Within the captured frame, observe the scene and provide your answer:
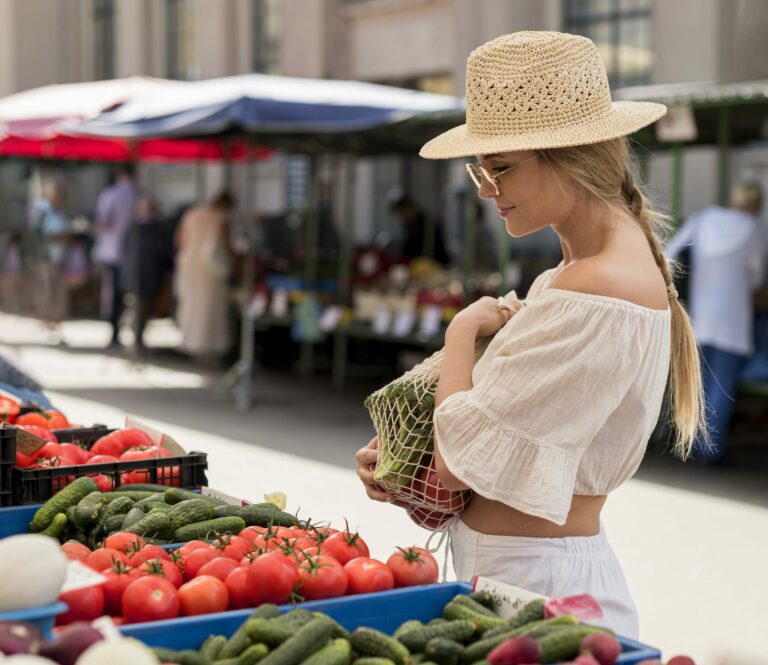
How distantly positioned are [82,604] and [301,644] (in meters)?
0.48

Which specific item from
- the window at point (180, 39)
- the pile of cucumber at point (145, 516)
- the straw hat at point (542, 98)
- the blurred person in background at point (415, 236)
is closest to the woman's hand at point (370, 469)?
the pile of cucumber at point (145, 516)

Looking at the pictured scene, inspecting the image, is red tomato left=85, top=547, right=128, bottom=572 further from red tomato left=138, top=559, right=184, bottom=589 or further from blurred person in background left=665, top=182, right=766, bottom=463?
blurred person in background left=665, top=182, right=766, bottom=463

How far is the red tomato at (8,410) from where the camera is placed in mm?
4133

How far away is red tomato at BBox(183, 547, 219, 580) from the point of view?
258 cm

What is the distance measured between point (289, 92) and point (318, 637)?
9147 millimetres

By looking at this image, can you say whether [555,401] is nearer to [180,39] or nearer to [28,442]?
[28,442]

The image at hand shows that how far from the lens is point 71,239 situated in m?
19.5

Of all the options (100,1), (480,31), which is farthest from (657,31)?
(100,1)

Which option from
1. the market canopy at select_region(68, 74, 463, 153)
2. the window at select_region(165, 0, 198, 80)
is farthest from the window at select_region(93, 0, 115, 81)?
the market canopy at select_region(68, 74, 463, 153)

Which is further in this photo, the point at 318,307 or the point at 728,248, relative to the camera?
the point at 318,307

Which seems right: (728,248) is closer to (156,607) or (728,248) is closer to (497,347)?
(497,347)

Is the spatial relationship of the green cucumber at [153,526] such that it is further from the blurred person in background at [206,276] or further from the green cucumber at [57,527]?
the blurred person in background at [206,276]

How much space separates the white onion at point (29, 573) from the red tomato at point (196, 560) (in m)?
0.48

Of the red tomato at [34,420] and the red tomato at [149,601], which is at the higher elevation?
the red tomato at [149,601]
